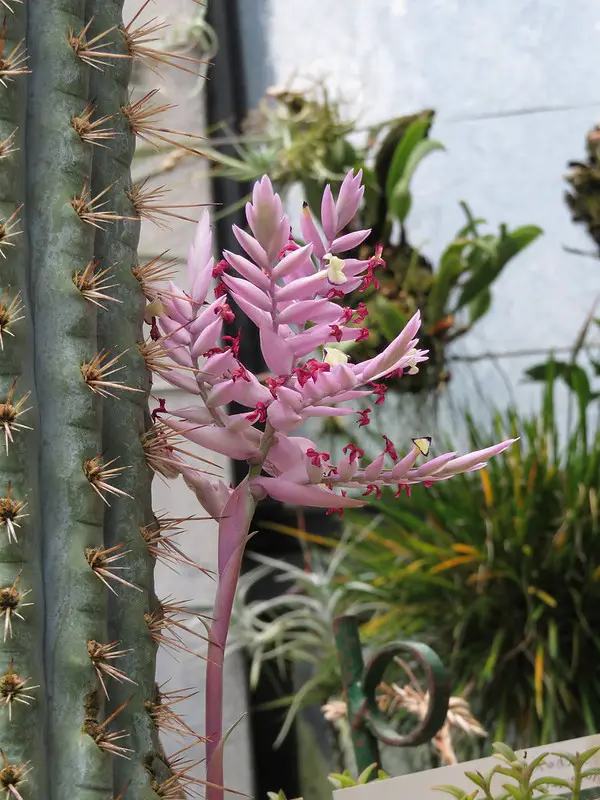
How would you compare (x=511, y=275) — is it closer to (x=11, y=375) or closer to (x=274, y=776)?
(x=274, y=776)

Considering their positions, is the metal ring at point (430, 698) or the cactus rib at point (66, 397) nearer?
the cactus rib at point (66, 397)

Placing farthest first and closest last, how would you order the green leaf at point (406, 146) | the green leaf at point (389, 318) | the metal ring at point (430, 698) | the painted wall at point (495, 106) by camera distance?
the painted wall at point (495, 106) < the green leaf at point (406, 146) < the green leaf at point (389, 318) < the metal ring at point (430, 698)

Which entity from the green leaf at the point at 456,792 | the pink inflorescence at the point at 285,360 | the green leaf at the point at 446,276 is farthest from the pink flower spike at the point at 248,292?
the green leaf at the point at 446,276

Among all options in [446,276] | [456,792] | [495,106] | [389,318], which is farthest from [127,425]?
[495,106]

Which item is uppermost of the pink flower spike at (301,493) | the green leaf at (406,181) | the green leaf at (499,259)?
the green leaf at (406,181)

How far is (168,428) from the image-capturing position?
0.31 metres

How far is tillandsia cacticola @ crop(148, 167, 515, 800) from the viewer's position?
0.89 feet

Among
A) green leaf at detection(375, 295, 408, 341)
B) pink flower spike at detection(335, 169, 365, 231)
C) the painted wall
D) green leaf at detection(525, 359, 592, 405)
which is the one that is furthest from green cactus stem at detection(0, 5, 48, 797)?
the painted wall

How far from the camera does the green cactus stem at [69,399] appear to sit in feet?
0.85

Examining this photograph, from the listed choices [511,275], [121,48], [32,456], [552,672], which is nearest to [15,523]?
[32,456]

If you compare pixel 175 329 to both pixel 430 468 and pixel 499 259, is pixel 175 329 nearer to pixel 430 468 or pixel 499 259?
pixel 430 468

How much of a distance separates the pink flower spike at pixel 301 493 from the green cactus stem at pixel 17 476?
8 cm

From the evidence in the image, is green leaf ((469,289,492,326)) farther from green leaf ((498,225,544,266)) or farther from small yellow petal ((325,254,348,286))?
small yellow petal ((325,254,348,286))

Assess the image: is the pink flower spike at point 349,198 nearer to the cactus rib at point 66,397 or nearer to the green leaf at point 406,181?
the cactus rib at point 66,397
